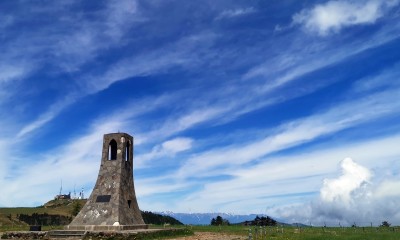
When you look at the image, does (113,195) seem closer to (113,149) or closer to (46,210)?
(113,149)

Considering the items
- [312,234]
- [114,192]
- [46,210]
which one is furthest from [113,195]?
[46,210]

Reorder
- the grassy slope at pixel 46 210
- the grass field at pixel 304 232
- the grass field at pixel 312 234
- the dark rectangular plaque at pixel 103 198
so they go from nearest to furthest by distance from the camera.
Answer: the grass field at pixel 312 234
the grass field at pixel 304 232
the dark rectangular plaque at pixel 103 198
the grassy slope at pixel 46 210

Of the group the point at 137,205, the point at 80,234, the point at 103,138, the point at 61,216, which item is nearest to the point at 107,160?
the point at 103,138

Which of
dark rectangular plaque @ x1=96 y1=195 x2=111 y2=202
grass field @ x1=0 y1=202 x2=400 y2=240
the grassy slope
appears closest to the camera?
grass field @ x1=0 y1=202 x2=400 y2=240

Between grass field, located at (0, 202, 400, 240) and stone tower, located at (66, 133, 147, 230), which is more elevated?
stone tower, located at (66, 133, 147, 230)

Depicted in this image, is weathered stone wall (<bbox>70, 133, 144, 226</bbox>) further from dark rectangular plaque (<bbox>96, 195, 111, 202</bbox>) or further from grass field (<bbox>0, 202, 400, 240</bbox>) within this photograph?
grass field (<bbox>0, 202, 400, 240</bbox>)

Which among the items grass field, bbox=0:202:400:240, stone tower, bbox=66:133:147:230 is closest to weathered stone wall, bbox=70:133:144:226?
stone tower, bbox=66:133:147:230

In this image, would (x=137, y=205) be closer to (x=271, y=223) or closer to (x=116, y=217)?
(x=116, y=217)

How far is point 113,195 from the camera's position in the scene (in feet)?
123

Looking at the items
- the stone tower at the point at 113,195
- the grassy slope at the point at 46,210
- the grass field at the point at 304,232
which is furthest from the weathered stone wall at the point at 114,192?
the grassy slope at the point at 46,210

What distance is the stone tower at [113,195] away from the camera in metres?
35.6

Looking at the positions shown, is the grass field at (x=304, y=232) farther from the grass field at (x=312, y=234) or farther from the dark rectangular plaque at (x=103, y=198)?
the dark rectangular plaque at (x=103, y=198)

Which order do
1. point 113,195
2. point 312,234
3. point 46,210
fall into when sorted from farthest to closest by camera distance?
point 46,210 → point 312,234 → point 113,195

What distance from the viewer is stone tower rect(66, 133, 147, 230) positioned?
3562cm
